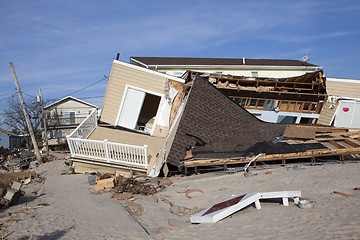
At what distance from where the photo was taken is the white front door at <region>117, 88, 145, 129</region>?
16.2 meters

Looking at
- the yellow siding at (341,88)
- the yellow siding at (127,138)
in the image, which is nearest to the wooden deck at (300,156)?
the yellow siding at (127,138)

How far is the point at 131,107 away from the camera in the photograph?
16203mm

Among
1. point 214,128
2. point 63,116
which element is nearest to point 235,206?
point 214,128

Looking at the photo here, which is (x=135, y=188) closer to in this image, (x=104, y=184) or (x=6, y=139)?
(x=104, y=184)

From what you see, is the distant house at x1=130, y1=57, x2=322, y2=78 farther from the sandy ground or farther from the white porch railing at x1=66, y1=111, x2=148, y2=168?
the sandy ground

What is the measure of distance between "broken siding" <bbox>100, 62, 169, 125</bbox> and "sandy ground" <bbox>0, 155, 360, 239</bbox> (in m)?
7.21

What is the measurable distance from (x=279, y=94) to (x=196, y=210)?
1383cm

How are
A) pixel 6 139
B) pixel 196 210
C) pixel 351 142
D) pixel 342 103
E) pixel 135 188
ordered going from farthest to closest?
pixel 6 139 → pixel 342 103 → pixel 351 142 → pixel 135 188 → pixel 196 210

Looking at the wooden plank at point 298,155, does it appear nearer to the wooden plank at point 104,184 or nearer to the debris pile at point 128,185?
the debris pile at point 128,185

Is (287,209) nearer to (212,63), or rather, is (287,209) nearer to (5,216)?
(5,216)

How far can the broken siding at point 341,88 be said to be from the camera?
732 inches

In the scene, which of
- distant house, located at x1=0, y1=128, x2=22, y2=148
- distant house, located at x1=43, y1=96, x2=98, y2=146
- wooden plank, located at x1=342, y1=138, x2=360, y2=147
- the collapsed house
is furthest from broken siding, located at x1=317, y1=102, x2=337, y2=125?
distant house, located at x1=0, y1=128, x2=22, y2=148

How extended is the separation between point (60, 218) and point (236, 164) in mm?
7900

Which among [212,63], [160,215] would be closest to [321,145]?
[160,215]
